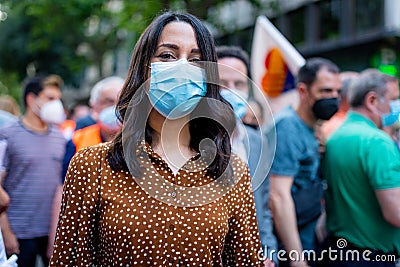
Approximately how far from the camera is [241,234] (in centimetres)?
253

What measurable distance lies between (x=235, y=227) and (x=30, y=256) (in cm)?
301

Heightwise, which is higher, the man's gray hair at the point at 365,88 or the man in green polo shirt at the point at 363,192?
the man's gray hair at the point at 365,88

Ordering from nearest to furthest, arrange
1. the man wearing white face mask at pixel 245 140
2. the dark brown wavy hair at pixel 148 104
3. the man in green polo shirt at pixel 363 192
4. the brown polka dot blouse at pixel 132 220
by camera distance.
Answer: the brown polka dot blouse at pixel 132 220
the dark brown wavy hair at pixel 148 104
the man wearing white face mask at pixel 245 140
the man in green polo shirt at pixel 363 192

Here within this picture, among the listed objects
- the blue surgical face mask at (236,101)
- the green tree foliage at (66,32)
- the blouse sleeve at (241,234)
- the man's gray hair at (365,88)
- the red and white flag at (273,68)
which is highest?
the green tree foliage at (66,32)

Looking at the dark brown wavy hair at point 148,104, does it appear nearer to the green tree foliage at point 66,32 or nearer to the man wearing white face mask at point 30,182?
the man wearing white face mask at point 30,182

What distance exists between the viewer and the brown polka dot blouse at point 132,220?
232 cm

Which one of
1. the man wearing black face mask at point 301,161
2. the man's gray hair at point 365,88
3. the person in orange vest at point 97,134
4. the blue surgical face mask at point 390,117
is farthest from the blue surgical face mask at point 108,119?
the blue surgical face mask at point 390,117

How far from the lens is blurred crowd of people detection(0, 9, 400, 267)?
7.77 ft

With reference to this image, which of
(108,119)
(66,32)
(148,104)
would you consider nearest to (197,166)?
(148,104)

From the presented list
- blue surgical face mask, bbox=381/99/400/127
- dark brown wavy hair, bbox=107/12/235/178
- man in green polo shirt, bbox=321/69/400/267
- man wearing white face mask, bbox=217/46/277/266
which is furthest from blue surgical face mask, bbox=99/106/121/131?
dark brown wavy hair, bbox=107/12/235/178

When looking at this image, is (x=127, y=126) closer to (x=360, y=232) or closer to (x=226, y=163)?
(x=226, y=163)

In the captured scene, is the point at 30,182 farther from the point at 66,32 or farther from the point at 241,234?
the point at 66,32

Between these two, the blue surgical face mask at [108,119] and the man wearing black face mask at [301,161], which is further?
the blue surgical face mask at [108,119]

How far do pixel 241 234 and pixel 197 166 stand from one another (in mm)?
314
